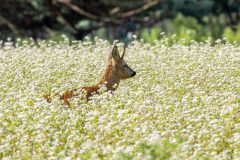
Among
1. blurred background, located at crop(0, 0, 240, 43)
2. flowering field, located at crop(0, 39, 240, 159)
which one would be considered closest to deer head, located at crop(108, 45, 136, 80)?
flowering field, located at crop(0, 39, 240, 159)

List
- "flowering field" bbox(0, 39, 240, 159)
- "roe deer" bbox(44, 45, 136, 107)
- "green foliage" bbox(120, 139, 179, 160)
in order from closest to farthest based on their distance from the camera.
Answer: "green foliage" bbox(120, 139, 179, 160) < "flowering field" bbox(0, 39, 240, 159) < "roe deer" bbox(44, 45, 136, 107)

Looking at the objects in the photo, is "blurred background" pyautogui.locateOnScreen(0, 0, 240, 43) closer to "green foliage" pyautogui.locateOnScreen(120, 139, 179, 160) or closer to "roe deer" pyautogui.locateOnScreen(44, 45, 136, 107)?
"roe deer" pyautogui.locateOnScreen(44, 45, 136, 107)

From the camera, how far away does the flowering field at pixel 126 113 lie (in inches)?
350

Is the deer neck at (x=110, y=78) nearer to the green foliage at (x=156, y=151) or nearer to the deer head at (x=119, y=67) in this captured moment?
the deer head at (x=119, y=67)

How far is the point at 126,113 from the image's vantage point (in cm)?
1062

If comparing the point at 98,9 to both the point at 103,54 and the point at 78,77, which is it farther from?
the point at 78,77

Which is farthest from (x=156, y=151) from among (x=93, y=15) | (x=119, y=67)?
(x=93, y=15)

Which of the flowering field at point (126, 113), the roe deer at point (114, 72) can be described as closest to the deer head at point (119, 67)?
the roe deer at point (114, 72)

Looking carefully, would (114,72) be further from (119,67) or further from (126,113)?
(126,113)

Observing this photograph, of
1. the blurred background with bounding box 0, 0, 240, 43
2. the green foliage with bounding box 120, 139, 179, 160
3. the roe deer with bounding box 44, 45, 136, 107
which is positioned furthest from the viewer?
the blurred background with bounding box 0, 0, 240, 43

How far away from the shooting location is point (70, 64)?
16125mm

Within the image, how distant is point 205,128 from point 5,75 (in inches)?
226

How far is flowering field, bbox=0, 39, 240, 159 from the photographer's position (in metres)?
8.89

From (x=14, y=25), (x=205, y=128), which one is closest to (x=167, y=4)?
(x=14, y=25)
